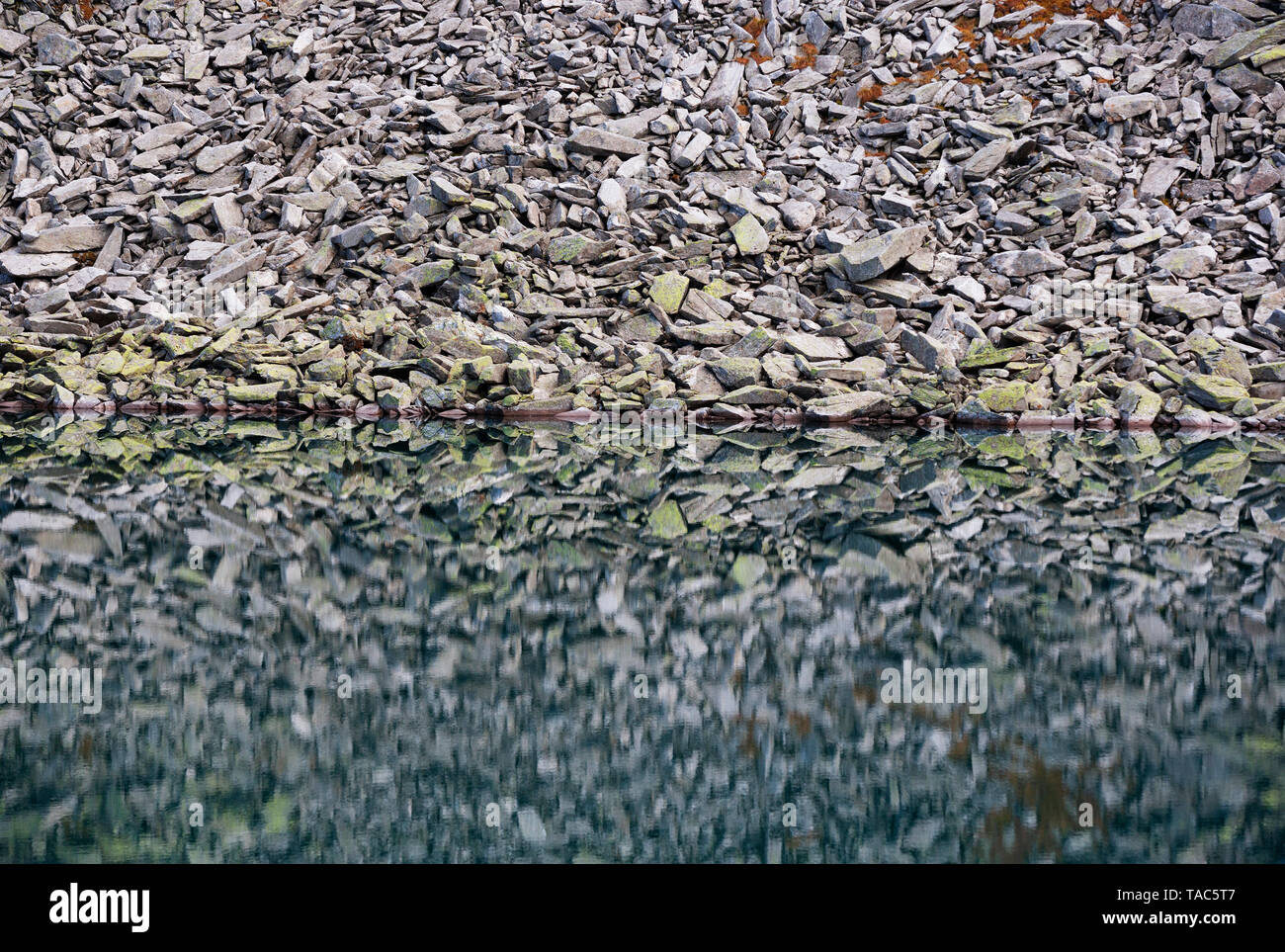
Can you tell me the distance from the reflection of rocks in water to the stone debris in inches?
251

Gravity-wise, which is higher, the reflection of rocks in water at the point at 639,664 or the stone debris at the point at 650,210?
the stone debris at the point at 650,210

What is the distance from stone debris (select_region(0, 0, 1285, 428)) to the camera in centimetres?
1789

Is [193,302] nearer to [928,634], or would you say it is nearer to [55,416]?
[55,416]

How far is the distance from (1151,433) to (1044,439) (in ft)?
6.05

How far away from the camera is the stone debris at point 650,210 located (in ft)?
58.7

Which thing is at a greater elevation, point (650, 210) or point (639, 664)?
point (650, 210)

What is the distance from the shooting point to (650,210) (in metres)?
20.8

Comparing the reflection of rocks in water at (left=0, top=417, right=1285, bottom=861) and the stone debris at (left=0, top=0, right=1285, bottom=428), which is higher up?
the stone debris at (left=0, top=0, right=1285, bottom=428)

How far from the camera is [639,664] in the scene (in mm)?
5844

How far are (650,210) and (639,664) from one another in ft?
52.8

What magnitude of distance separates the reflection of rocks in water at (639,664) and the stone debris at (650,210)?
6.39 meters

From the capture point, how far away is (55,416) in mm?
17672

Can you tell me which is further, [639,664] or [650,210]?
[650,210]

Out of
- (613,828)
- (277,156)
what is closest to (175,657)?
(613,828)
